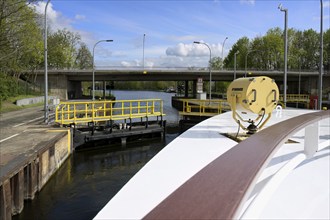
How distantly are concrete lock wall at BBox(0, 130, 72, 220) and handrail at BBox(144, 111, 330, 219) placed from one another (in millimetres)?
7326

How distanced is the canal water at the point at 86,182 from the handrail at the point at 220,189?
7.86 m

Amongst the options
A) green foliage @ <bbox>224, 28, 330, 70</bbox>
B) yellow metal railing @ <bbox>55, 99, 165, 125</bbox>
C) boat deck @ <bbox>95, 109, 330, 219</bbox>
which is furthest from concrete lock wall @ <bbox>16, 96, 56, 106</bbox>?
green foliage @ <bbox>224, 28, 330, 70</bbox>

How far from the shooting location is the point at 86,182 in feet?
42.9

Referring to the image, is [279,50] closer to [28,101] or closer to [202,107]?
[202,107]

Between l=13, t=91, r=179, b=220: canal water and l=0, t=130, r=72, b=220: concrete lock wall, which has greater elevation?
l=0, t=130, r=72, b=220: concrete lock wall

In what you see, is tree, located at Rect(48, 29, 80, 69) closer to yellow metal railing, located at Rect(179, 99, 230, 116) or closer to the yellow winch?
yellow metal railing, located at Rect(179, 99, 230, 116)

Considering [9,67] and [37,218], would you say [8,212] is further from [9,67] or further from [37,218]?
[9,67]

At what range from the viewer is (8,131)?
624 inches

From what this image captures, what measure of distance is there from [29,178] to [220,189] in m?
10.0

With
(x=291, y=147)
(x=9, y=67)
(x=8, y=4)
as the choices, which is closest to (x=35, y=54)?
(x=9, y=67)

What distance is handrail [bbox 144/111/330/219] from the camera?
164cm

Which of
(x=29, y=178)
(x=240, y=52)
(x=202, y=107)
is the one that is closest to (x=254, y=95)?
(x=29, y=178)

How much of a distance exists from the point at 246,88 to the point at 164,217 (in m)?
7.41

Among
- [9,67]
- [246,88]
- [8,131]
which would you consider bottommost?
[8,131]
